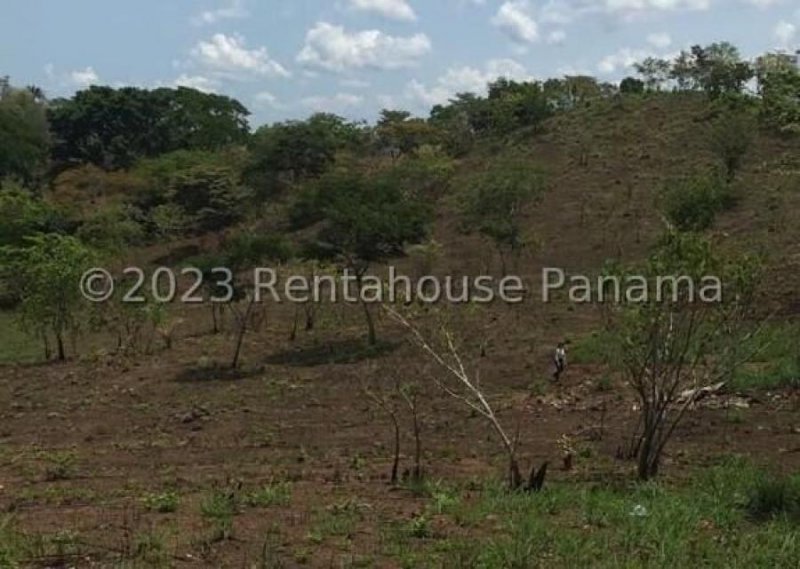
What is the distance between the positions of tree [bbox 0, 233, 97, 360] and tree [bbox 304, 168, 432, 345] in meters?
6.82

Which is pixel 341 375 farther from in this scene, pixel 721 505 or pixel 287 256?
pixel 721 505

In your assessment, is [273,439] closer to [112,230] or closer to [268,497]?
[268,497]

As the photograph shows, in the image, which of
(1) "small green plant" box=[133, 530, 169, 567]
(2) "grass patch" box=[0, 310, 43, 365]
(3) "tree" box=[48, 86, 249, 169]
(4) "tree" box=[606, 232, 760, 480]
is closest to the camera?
(1) "small green plant" box=[133, 530, 169, 567]

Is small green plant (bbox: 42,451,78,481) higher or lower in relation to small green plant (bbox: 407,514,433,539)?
lower

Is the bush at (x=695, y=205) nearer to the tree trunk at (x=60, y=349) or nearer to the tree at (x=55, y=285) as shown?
the tree at (x=55, y=285)

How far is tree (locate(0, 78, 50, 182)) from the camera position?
6166 centimetres

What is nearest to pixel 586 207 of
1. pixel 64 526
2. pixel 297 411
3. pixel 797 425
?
pixel 297 411

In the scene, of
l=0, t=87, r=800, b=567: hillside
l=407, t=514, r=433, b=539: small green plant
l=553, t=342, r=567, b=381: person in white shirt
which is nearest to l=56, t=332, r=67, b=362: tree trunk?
l=0, t=87, r=800, b=567: hillside

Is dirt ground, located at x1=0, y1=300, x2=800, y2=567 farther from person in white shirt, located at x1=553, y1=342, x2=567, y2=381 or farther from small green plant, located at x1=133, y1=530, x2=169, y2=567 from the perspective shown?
person in white shirt, located at x1=553, y1=342, x2=567, y2=381

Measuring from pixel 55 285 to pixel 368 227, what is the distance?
342 inches

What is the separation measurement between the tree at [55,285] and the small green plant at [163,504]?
18.0m

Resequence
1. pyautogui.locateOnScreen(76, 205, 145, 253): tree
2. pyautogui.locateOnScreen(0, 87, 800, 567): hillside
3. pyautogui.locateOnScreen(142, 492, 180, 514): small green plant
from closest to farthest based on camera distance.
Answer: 1. pyautogui.locateOnScreen(0, 87, 800, 567): hillside
2. pyautogui.locateOnScreen(142, 492, 180, 514): small green plant
3. pyautogui.locateOnScreen(76, 205, 145, 253): tree

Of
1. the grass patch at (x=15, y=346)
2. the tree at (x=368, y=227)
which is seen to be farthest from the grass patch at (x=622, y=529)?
the grass patch at (x=15, y=346)

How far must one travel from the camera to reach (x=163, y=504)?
8758mm
